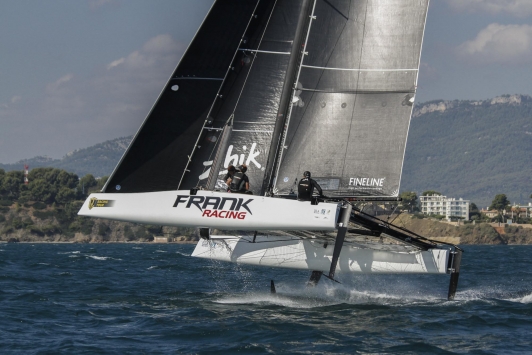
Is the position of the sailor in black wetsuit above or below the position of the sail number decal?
above

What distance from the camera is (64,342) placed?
11.8 m

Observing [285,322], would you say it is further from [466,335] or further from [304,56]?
[304,56]

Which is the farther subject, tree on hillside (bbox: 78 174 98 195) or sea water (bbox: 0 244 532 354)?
tree on hillside (bbox: 78 174 98 195)

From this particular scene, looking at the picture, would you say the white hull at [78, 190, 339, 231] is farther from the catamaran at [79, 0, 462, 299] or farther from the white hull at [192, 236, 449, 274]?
the white hull at [192, 236, 449, 274]

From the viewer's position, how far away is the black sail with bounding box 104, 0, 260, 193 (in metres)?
15.6

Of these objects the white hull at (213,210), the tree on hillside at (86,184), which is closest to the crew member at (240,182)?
the white hull at (213,210)

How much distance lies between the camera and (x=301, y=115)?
51.4 feet

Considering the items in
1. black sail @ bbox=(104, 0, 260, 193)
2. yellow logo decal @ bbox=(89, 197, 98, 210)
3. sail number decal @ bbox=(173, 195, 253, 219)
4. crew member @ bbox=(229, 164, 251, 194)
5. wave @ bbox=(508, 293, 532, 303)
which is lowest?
wave @ bbox=(508, 293, 532, 303)

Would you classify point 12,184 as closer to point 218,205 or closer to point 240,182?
point 240,182

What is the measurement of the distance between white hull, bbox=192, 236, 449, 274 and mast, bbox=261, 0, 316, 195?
137 centimetres

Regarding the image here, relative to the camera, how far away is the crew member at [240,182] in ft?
49.2

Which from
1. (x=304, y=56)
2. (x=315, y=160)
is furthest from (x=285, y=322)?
(x=304, y=56)

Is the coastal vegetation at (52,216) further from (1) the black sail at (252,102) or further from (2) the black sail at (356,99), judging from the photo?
(2) the black sail at (356,99)

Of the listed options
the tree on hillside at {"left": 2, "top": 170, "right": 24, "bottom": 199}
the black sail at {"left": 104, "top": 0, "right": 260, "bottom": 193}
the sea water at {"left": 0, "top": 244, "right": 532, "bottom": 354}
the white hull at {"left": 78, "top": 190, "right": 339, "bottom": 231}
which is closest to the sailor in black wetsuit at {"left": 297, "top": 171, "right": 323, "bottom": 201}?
the white hull at {"left": 78, "top": 190, "right": 339, "bottom": 231}
